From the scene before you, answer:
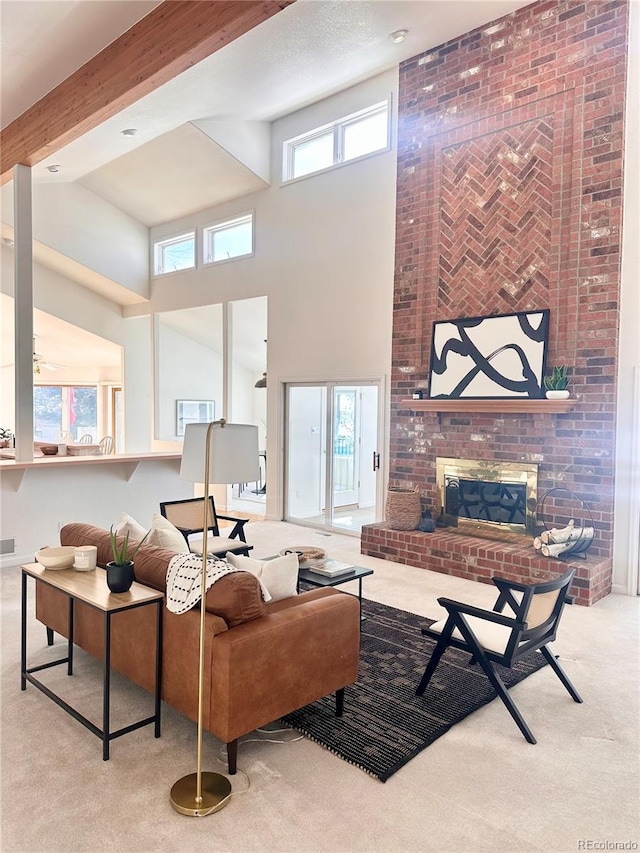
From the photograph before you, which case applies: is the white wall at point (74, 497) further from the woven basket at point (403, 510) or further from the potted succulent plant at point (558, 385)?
the potted succulent plant at point (558, 385)

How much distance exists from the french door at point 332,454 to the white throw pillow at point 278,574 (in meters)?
4.04

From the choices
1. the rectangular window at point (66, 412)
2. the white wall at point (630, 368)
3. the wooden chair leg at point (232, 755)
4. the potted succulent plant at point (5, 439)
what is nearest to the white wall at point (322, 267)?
the white wall at point (630, 368)

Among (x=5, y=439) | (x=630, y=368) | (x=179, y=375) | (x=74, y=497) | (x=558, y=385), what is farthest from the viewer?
(x=179, y=375)

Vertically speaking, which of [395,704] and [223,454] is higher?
[223,454]

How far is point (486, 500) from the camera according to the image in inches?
227

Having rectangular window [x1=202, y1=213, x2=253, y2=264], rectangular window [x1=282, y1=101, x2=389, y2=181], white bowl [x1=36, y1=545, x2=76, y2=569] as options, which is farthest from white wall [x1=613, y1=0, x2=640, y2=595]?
rectangular window [x1=202, y1=213, x2=253, y2=264]

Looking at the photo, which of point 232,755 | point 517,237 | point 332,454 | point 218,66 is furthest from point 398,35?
point 232,755

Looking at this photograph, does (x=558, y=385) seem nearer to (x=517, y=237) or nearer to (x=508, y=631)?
(x=517, y=237)

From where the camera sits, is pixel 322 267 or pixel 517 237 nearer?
pixel 517 237

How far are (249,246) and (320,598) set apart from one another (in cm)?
657

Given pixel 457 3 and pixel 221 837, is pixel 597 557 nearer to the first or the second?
pixel 221 837

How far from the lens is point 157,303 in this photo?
980cm

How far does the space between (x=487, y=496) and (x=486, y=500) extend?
0.14 feet

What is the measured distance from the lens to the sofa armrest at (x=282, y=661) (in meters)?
2.34
